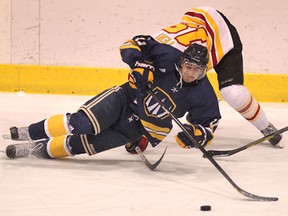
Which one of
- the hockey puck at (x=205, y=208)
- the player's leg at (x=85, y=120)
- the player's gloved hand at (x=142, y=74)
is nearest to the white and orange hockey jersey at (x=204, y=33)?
the player's gloved hand at (x=142, y=74)

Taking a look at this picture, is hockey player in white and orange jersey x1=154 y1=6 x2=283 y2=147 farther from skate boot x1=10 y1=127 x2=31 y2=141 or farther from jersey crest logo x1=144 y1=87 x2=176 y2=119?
skate boot x1=10 y1=127 x2=31 y2=141

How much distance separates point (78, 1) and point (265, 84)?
5.59 ft

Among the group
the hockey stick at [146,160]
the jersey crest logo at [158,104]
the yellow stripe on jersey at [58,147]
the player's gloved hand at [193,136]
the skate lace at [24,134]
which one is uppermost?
the jersey crest logo at [158,104]

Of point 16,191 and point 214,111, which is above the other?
point 214,111

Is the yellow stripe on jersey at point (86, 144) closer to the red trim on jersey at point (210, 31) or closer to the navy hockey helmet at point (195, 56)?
the navy hockey helmet at point (195, 56)

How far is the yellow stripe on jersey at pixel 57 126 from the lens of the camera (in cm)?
322

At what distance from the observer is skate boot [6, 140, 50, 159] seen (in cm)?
330

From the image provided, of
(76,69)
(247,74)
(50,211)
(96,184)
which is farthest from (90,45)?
(50,211)

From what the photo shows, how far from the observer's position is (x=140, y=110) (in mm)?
3197

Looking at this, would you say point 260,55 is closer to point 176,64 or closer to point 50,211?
point 176,64

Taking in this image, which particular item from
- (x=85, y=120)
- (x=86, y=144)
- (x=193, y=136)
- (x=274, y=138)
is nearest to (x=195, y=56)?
(x=193, y=136)

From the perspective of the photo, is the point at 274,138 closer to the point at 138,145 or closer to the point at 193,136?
the point at 138,145

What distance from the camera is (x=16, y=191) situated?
8.89 ft

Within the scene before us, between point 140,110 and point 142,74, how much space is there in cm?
27
